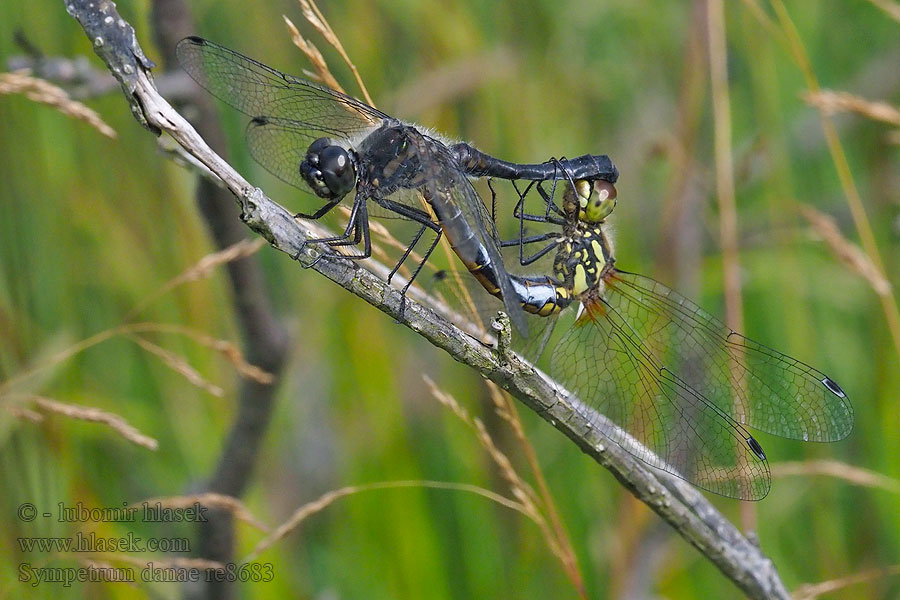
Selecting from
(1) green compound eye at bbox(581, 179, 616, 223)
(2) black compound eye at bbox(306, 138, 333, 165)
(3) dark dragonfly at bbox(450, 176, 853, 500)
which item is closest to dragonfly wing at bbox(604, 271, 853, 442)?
(3) dark dragonfly at bbox(450, 176, 853, 500)

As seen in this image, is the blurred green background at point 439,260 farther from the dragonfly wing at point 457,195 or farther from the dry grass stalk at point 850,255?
the dragonfly wing at point 457,195

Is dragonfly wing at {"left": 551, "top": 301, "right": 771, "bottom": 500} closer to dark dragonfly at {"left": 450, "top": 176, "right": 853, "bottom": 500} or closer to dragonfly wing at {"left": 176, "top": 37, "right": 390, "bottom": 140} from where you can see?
dark dragonfly at {"left": 450, "top": 176, "right": 853, "bottom": 500}

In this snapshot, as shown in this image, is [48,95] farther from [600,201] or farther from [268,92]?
[600,201]

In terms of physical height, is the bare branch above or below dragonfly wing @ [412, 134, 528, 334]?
below

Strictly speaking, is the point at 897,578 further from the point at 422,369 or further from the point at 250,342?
the point at 250,342

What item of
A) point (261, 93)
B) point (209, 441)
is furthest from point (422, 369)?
point (261, 93)

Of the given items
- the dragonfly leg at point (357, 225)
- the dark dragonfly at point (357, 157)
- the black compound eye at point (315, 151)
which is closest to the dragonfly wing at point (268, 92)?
the dark dragonfly at point (357, 157)
